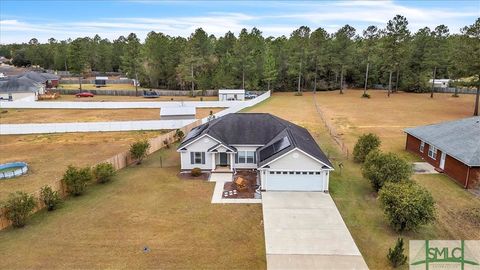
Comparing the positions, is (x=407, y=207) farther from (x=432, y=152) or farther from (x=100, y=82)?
(x=100, y=82)

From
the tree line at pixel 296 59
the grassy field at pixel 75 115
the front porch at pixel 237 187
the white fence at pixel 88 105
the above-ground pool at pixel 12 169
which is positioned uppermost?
the tree line at pixel 296 59

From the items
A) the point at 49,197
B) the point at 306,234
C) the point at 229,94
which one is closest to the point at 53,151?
the point at 49,197

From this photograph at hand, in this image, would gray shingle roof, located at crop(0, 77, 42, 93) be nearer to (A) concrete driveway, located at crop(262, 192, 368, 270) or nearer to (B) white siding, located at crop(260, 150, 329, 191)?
(B) white siding, located at crop(260, 150, 329, 191)

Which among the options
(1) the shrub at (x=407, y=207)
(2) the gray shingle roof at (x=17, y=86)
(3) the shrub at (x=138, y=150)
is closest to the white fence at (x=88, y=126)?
(3) the shrub at (x=138, y=150)

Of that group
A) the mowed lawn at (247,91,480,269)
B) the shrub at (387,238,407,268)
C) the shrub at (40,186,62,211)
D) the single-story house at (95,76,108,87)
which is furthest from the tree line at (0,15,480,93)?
the shrub at (387,238,407,268)

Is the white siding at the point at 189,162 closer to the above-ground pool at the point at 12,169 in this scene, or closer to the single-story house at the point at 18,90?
the above-ground pool at the point at 12,169

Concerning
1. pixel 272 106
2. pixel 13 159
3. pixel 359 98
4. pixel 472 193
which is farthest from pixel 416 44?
pixel 13 159

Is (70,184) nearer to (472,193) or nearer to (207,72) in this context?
(472,193)
